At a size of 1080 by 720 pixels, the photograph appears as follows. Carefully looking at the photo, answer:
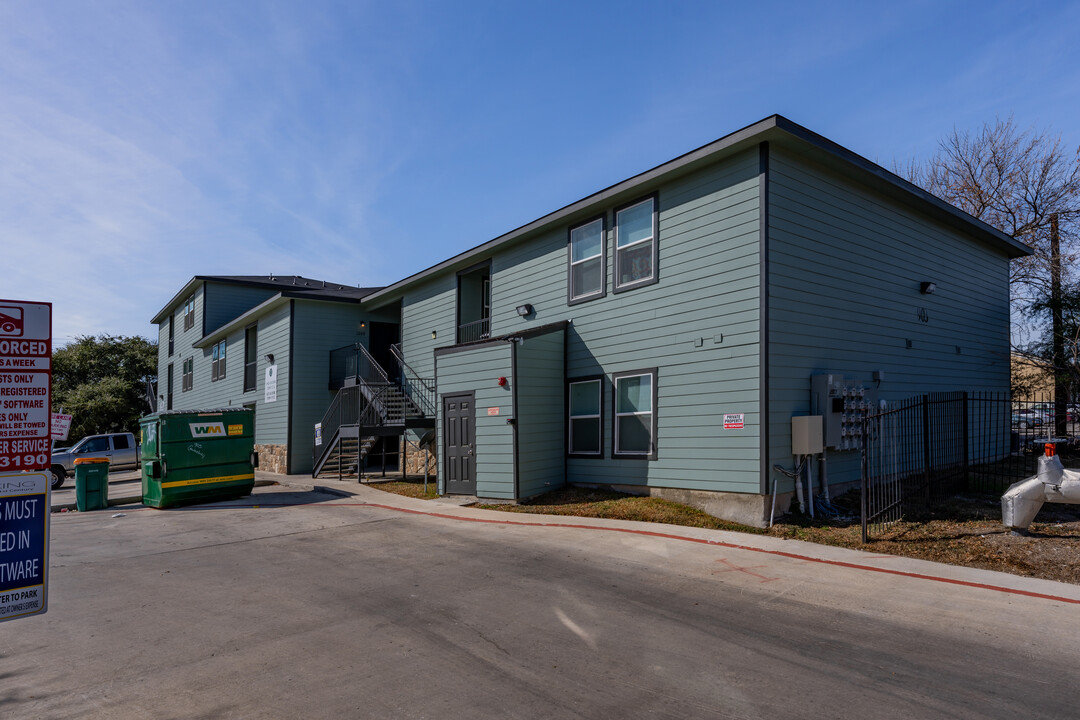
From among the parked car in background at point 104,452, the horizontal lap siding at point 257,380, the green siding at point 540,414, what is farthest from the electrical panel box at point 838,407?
the parked car in background at point 104,452

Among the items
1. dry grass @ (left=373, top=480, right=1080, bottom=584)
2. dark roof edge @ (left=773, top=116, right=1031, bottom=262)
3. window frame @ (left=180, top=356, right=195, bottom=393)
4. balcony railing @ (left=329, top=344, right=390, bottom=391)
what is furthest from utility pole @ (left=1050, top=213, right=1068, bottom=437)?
window frame @ (left=180, top=356, right=195, bottom=393)

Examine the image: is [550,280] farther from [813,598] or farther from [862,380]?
[813,598]

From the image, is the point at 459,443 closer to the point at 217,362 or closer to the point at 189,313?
the point at 217,362

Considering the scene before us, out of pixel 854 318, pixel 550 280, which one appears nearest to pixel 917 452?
pixel 854 318

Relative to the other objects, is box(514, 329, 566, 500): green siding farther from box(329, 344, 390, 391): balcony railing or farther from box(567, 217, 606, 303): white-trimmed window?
box(329, 344, 390, 391): balcony railing

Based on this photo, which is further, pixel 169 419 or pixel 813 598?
pixel 169 419

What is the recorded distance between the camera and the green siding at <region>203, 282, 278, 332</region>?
2978 centimetres

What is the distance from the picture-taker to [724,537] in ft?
30.6

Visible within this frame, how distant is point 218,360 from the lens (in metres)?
29.0

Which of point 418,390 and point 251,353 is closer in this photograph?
point 418,390

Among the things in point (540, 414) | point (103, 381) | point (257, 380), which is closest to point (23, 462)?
point (540, 414)

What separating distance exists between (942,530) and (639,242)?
6884 mm

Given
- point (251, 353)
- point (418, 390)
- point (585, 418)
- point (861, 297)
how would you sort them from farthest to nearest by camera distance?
point (251, 353) → point (418, 390) → point (585, 418) → point (861, 297)

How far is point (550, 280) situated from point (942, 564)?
9.30 metres
